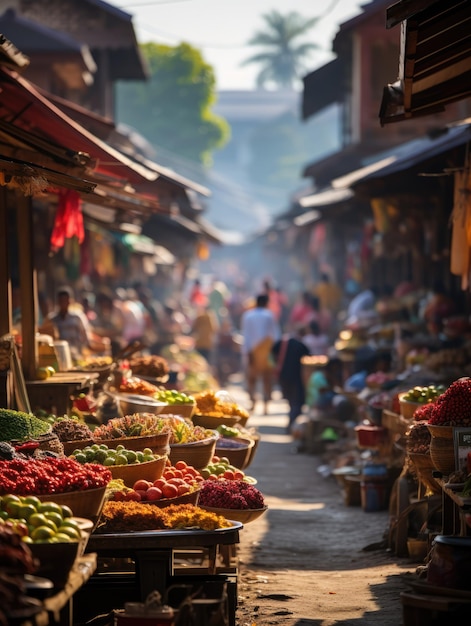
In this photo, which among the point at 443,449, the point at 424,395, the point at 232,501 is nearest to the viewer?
the point at 232,501

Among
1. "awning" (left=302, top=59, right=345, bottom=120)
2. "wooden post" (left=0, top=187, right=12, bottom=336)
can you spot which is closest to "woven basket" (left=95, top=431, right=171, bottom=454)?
"wooden post" (left=0, top=187, right=12, bottom=336)

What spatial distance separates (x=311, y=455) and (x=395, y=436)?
5816mm

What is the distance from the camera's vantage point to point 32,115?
38.1ft

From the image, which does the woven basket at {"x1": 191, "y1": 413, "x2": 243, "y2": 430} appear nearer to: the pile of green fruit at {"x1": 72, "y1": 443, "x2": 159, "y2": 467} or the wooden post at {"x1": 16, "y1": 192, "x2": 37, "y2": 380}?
the wooden post at {"x1": 16, "y1": 192, "x2": 37, "y2": 380}

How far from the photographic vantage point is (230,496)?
8.02 metres

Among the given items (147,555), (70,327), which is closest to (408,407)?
(147,555)

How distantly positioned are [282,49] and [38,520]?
307 feet

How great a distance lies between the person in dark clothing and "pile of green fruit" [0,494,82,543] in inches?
520

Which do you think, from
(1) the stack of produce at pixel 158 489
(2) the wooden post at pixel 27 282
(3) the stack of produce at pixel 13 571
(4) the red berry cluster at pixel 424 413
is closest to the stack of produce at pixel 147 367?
(2) the wooden post at pixel 27 282

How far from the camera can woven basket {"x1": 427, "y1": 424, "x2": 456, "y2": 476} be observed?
317 inches

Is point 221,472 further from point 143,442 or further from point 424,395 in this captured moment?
point 424,395

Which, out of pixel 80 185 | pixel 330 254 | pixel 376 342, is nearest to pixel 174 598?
pixel 80 185

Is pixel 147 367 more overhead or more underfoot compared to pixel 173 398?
more overhead

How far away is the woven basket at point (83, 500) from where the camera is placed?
646 centimetres
